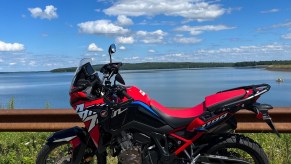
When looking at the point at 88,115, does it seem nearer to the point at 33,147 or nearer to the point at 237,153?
the point at 237,153

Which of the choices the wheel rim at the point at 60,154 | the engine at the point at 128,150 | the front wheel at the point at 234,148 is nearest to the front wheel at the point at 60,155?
the wheel rim at the point at 60,154

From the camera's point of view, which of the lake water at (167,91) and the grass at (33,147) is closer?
the grass at (33,147)

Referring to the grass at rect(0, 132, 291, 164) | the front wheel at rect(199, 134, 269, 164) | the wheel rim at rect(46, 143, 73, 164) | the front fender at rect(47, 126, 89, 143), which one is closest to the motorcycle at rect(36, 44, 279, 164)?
the front wheel at rect(199, 134, 269, 164)

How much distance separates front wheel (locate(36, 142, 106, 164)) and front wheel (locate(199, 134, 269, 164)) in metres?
1.16

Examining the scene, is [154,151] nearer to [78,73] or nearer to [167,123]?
[167,123]

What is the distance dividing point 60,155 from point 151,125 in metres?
1.15

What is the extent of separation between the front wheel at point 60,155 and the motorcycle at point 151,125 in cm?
27

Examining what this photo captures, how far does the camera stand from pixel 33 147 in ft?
19.9

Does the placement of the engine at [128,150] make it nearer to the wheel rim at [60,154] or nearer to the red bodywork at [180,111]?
the red bodywork at [180,111]

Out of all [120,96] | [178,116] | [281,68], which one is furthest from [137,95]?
[281,68]

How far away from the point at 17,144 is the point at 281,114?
3.83 metres

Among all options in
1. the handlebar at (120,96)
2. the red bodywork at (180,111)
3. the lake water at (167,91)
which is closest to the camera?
the red bodywork at (180,111)

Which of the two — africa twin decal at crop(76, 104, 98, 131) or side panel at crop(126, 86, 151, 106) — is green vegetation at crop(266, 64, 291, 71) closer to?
side panel at crop(126, 86, 151, 106)

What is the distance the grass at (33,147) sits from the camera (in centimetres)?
529
